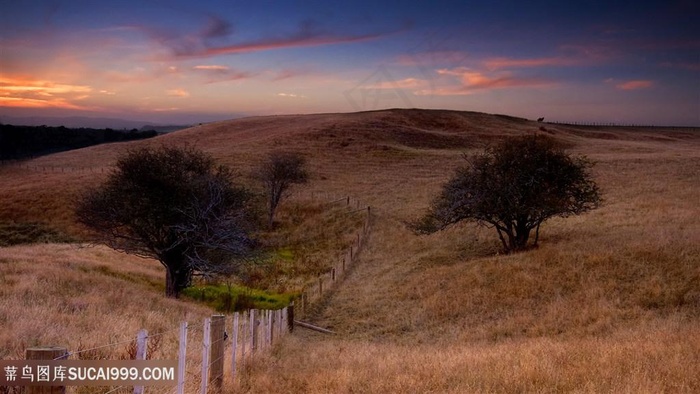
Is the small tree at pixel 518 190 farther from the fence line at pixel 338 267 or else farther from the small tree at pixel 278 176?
the small tree at pixel 278 176

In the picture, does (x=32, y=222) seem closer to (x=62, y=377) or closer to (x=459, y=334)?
(x=459, y=334)

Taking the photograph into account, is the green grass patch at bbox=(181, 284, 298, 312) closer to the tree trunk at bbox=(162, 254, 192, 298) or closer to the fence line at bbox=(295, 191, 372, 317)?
the tree trunk at bbox=(162, 254, 192, 298)

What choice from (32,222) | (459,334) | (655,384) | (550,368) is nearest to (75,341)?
(550,368)

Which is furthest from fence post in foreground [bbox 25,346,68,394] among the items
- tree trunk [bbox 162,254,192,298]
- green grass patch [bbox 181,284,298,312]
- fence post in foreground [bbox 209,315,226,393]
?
tree trunk [bbox 162,254,192,298]

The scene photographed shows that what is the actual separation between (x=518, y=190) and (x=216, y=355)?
989 inches

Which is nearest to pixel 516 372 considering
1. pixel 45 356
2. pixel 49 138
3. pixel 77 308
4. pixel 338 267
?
pixel 45 356

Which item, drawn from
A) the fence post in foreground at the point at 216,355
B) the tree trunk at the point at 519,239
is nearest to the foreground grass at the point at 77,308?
the fence post in foreground at the point at 216,355

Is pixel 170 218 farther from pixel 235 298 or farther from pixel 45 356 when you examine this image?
pixel 45 356

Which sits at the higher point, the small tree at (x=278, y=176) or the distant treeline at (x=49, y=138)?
the distant treeline at (x=49, y=138)

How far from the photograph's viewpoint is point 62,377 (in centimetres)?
506

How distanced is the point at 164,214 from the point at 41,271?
608cm

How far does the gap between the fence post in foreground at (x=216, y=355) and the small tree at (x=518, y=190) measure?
24.1 m

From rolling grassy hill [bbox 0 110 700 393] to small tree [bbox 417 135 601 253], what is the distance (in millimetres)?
1843

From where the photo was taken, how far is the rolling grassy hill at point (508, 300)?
9562 millimetres
